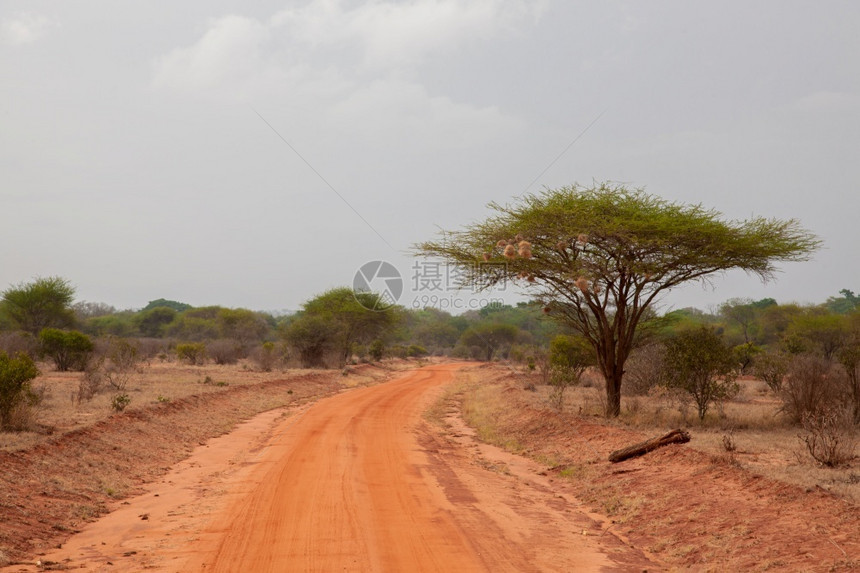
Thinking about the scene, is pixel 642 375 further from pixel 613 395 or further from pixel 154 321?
pixel 154 321

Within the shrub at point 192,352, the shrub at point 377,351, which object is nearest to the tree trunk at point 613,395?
the shrub at point 192,352

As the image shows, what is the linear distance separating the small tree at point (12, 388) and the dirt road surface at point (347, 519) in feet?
10.6

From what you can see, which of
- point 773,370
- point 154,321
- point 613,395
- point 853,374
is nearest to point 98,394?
point 613,395

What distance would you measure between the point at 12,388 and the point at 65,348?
2032cm

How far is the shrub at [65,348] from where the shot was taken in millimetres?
29859

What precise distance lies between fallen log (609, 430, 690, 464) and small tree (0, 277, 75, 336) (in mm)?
43172

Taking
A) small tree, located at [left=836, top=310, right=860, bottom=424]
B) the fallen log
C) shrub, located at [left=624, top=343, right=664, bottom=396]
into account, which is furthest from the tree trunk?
shrub, located at [left=624, top=343, right=664, bottom=396]

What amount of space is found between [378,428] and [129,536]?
9610mm

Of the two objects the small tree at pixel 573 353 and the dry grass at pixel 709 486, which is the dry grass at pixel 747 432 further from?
the small tree at pixel 573 353

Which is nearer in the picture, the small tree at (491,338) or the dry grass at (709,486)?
the dry grass at (709,486)

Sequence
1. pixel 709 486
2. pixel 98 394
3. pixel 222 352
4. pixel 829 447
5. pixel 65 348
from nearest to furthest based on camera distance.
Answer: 1. pixel 709 486
2. pixel 829 447
3. pixel 98 394
4. pixel 65 348
5. pixel 222 352

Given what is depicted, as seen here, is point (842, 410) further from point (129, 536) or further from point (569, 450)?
point (129, 536)

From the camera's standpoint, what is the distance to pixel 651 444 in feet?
37.8

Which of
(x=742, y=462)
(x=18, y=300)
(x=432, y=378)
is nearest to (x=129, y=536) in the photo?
(x=742, y=462)
